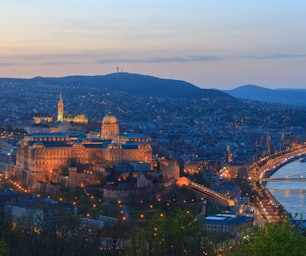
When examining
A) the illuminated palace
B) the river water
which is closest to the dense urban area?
the illuminated palace

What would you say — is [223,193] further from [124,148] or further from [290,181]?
[290,181]

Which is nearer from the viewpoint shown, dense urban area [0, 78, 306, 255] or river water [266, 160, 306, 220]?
dense urban area [0, 78, 306, 255]

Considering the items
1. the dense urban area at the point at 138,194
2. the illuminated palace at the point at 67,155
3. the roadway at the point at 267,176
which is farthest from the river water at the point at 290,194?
the illuminated palace at the point at 67,155

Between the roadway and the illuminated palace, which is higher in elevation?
the illuminated palace

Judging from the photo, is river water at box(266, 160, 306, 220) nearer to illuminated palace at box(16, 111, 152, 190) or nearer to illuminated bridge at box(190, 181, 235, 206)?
illuminated bridge at box(190, 181, 235, 206)

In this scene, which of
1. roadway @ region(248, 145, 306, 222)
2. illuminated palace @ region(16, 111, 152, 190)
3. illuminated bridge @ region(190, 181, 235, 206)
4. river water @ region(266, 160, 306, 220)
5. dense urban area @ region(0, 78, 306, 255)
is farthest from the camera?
illuminated palace @ region(16, 111, 152, 190)

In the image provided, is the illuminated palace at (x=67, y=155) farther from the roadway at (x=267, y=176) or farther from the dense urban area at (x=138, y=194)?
the roadway at (x=267, y=176)

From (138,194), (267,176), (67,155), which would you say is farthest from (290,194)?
(138,194)
